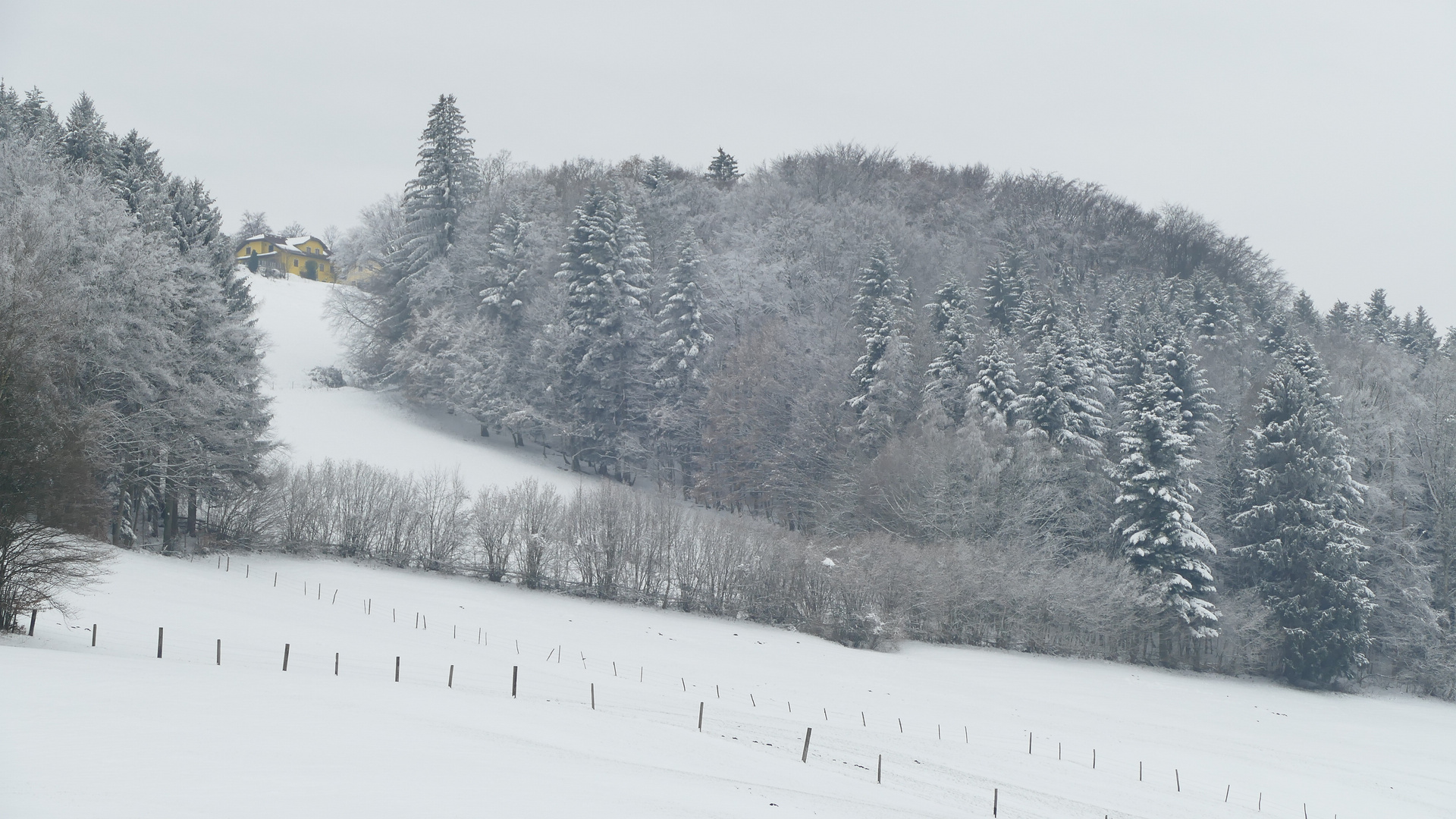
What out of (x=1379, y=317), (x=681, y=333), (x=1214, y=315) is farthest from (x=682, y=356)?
(x=1379, y=317)

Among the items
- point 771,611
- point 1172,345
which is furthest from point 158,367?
point 1172,345

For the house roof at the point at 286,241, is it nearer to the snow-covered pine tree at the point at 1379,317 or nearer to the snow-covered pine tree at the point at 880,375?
the snow-covered pine tree at the point at 880,375

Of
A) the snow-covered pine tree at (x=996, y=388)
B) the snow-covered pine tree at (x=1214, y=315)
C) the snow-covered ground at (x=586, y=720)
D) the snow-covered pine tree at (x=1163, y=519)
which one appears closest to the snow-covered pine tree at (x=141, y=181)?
the snow-covered ground at (x=586, y=720)

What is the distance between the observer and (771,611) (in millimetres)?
48938

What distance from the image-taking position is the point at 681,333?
220 ft

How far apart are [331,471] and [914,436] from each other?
30804 mm

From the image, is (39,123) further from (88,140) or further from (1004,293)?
(1004,293)

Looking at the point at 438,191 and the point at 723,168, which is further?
the point at 723,168

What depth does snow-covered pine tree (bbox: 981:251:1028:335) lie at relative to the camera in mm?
67062

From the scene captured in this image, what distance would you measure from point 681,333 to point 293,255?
3573 inches

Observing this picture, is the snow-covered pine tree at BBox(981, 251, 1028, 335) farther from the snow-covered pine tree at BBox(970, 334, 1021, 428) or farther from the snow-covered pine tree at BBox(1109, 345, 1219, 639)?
the snow-covered pine tree at BBox(1109, 345, 1219, 639)

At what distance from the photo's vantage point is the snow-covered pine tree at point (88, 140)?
5494 centimetres

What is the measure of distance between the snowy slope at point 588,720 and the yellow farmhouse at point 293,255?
330 ft

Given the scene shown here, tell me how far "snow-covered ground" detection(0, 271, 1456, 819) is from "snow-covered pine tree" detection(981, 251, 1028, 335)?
26962 mm
